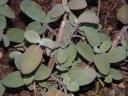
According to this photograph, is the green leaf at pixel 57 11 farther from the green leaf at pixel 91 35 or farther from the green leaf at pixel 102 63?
the green leaf at pixel 102 63

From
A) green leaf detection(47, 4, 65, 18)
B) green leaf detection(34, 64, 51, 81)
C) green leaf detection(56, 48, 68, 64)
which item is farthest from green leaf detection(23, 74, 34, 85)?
green leaf detection(47, 4, 65, 18)

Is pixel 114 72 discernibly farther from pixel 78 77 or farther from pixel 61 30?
→ pixel 61 30

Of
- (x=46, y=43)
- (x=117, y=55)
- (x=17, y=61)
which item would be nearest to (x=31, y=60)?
(x=46, y=43)

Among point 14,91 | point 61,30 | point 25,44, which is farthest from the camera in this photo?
point 14,91

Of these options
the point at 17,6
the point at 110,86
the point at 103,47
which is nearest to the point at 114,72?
the point at 103,47

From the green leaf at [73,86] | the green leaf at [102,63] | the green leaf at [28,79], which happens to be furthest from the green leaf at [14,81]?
the green leaf at [102,63]

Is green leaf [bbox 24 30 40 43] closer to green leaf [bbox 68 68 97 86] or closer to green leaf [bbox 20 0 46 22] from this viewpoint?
green leaf [bbox 20 0 46 22]
